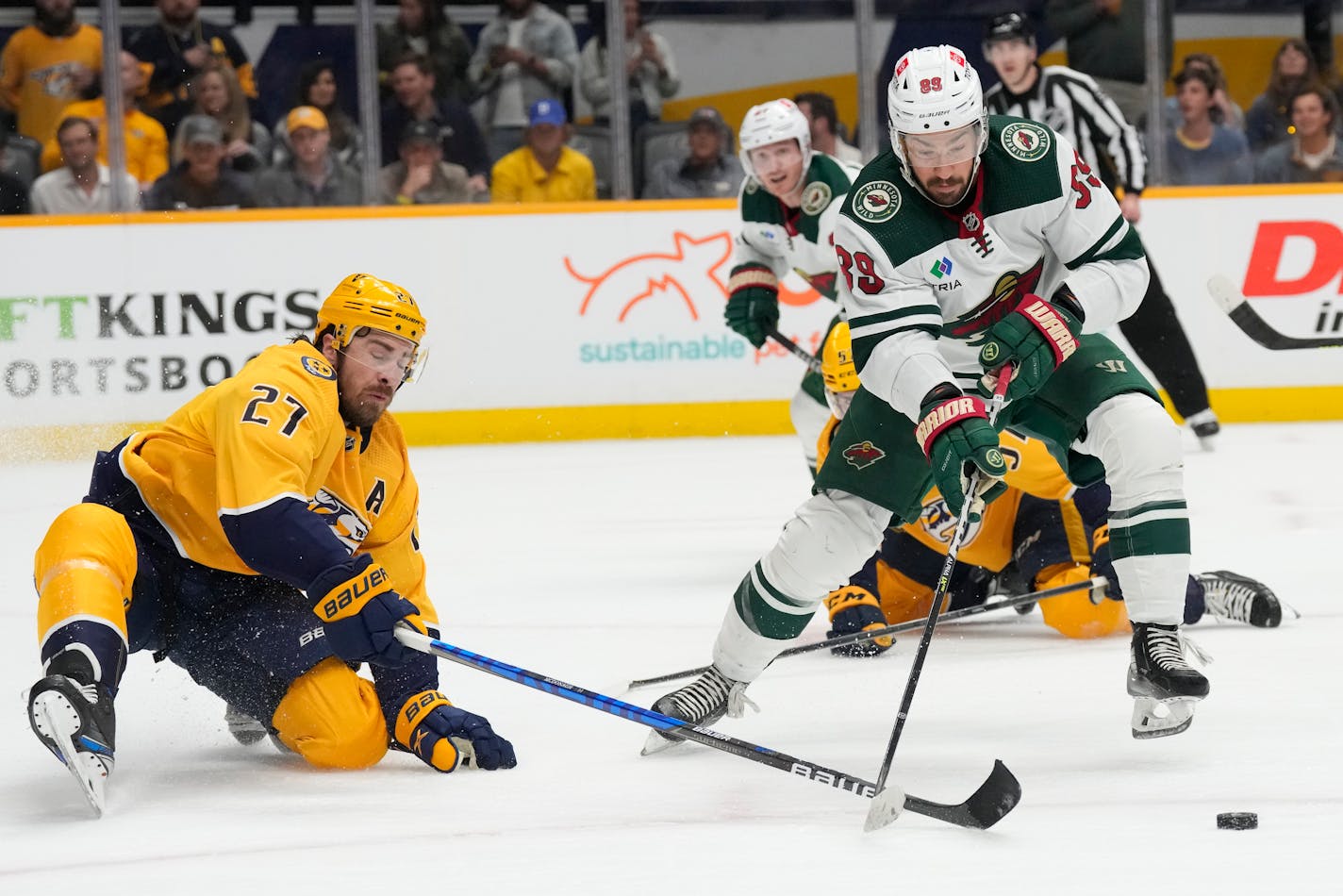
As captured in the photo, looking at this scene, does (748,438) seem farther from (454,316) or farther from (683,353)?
(454,316)

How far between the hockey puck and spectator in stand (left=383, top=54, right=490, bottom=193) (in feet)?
18.4

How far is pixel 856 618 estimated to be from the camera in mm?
3598

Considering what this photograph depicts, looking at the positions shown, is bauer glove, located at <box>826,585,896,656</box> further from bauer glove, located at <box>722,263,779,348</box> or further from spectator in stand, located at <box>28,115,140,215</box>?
spectator in stand, located at <box>28,115,140,215</box>

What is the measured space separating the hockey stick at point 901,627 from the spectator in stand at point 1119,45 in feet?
14.5

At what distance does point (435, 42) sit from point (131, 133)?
130cm

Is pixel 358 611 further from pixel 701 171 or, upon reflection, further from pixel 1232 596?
pixel 701 171

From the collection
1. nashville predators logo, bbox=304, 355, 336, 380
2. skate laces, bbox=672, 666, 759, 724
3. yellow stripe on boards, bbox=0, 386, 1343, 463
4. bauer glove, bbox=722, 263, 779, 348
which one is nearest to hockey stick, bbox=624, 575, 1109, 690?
skate laces, bbox=672, 666, 759, 724

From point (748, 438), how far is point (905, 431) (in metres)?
4.46

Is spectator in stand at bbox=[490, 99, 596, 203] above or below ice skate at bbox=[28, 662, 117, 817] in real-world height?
above

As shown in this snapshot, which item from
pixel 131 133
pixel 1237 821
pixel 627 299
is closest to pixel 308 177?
pixel 131 133

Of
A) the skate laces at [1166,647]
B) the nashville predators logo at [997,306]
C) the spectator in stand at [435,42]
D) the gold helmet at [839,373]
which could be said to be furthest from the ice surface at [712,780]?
the spectator in stand at [435,42]

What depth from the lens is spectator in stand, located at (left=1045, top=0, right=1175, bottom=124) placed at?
748 cm

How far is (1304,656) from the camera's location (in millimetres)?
3418

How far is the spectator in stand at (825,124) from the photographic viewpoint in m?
7.40
